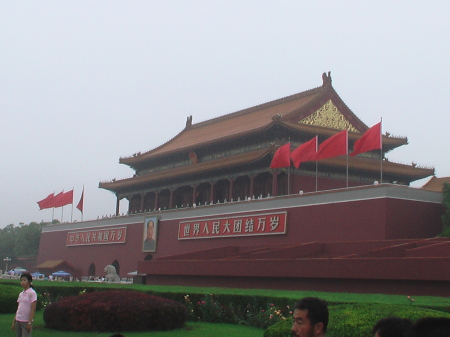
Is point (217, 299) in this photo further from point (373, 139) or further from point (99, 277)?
point (99, 277)

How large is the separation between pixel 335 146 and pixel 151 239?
11.6m

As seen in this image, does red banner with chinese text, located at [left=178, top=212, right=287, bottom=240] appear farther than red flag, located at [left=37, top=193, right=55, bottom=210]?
No

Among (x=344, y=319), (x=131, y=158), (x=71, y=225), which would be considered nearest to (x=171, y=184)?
(x=131, y=158)

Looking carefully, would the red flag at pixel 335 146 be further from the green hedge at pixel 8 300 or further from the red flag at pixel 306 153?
the green hedge at pixel 8 300

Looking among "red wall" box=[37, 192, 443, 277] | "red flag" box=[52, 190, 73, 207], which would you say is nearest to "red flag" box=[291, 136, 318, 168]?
"red wall" box=[37, 192, 443, 277]

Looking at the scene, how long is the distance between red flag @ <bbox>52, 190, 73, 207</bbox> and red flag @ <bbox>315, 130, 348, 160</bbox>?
1754 cm

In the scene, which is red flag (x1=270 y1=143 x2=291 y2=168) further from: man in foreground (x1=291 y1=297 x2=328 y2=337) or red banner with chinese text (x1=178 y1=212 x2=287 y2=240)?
man in foreground (x1=291 y1=297 x2=328 y2=337)

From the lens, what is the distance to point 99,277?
30.2 metres

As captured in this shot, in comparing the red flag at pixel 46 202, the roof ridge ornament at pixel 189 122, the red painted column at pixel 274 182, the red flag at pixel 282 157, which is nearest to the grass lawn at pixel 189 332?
the red flag at pixel 282 157

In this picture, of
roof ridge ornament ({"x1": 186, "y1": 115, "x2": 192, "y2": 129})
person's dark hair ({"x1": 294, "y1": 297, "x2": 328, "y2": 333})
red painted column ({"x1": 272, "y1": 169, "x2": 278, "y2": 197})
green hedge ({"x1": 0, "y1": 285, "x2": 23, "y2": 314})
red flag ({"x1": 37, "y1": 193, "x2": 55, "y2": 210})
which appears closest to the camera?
person's dark hair ({"x1": 294, "y1": 297, "x2": 328, "y2": 333})

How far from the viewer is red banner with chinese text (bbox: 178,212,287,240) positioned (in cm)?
2094

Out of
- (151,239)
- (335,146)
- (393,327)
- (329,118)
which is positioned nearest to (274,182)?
(335,146)

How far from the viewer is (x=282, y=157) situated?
69.0 feet

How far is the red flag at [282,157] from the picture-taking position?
68.5ft
